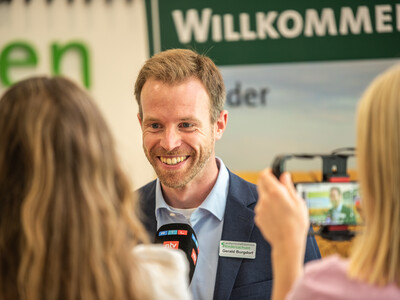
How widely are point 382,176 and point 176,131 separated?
1.29 metres

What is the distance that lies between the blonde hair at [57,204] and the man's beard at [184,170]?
1075 millimetres

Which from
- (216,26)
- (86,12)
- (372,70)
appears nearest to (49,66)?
(86,12)

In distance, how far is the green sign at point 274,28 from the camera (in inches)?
191

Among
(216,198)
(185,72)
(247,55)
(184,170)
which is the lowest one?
(216,198)

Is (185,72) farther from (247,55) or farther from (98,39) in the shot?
(98,39)

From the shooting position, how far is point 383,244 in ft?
3.25

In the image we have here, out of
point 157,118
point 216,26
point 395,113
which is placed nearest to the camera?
point 395,113

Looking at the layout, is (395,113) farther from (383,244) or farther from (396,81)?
(383,244)

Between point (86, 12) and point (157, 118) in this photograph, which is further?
point (86, 12)

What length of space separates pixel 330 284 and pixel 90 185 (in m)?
0.51

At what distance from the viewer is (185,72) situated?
2.23 m

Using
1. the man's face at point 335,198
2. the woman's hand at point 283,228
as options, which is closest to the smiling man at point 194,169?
the man's face at point 335,198

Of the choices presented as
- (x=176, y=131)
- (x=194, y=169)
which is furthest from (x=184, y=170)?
(x=176, y=131)

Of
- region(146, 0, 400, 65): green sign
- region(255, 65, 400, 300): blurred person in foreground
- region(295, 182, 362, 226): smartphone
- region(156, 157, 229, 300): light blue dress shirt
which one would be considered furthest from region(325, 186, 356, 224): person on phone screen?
region(146, 0, 400, 65): green sign
